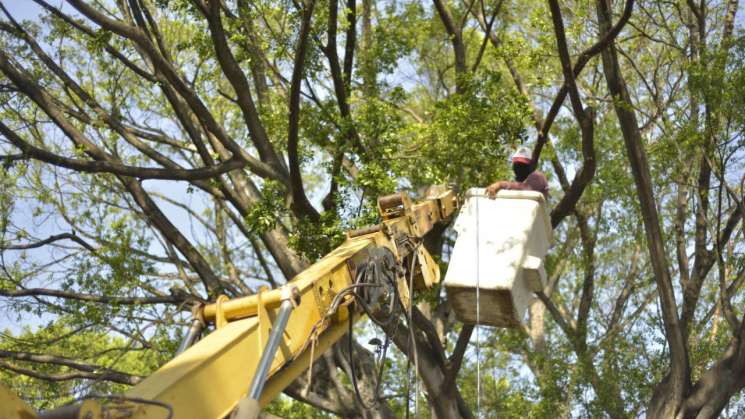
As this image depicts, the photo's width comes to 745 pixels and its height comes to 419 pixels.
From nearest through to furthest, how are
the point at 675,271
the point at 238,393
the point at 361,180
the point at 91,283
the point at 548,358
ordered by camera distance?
the point at 238,393, the point at 361,180, the point at 91,283, the point at 548,358, the point at 675,271

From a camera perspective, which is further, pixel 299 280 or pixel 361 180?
pixel 361 180

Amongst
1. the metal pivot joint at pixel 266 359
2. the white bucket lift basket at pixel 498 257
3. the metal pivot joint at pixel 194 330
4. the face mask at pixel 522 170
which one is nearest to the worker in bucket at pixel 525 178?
the face mask at pixel 522 170

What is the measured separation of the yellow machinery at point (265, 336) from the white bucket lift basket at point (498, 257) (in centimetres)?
44

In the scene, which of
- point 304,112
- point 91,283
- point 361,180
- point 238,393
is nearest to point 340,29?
point 304,112

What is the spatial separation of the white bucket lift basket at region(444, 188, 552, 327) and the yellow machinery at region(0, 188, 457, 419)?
444mm

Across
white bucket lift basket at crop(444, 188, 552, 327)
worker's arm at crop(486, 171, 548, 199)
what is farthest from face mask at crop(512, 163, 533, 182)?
white bucket lift basket at crop(444, 188, 552, 327)

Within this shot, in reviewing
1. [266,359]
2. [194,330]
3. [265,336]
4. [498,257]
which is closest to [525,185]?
[498,257]

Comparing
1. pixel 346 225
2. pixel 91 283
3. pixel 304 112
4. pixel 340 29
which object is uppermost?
pixel 340 29

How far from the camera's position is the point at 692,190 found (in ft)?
40.7

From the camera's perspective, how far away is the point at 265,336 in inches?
198

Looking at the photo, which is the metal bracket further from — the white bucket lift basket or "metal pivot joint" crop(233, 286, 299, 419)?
the white bucket lift basket

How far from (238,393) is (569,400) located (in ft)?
29.3

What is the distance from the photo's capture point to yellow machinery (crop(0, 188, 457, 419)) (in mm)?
4148

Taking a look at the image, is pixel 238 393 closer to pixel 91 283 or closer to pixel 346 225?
pixel 346 225
